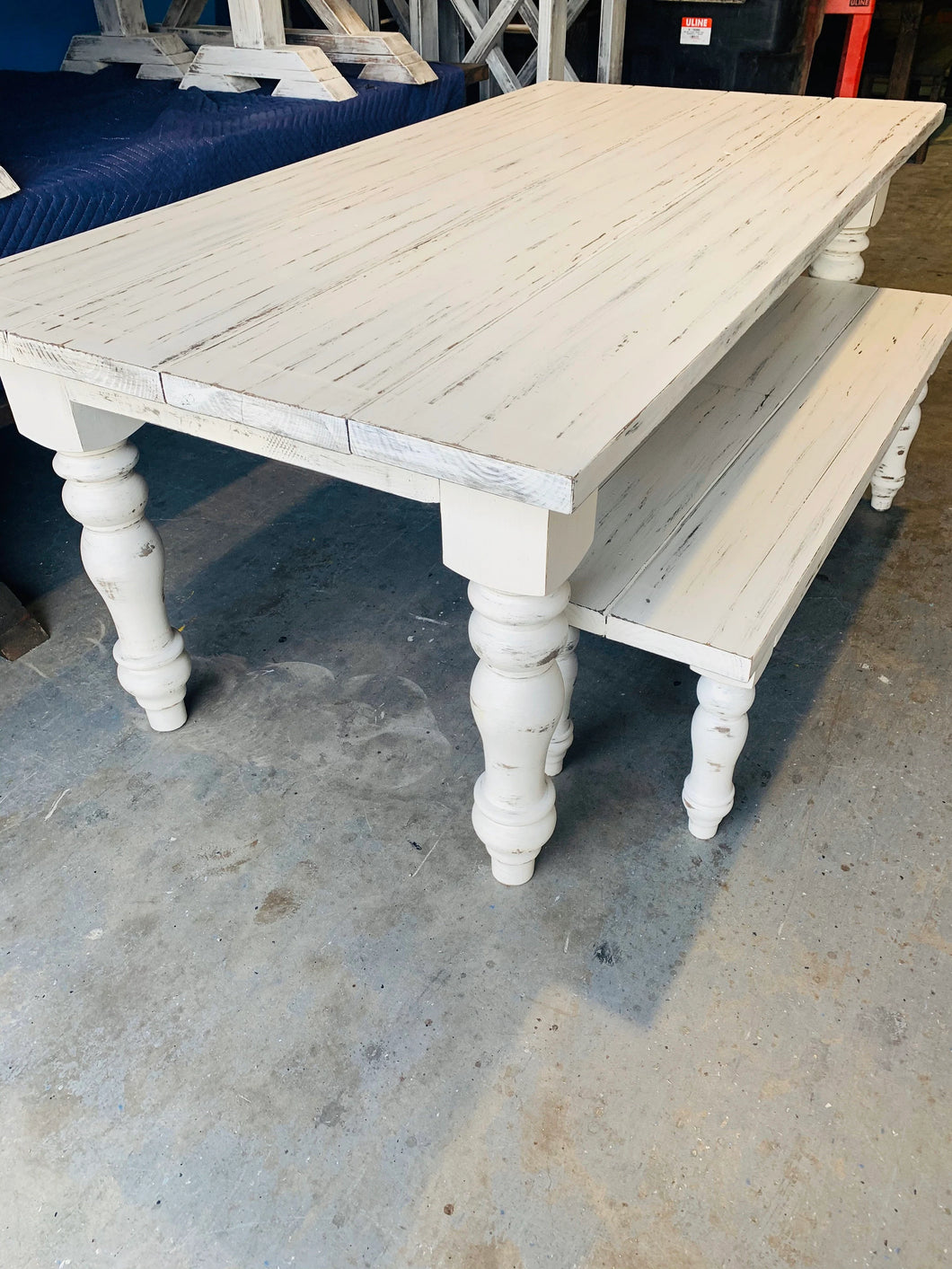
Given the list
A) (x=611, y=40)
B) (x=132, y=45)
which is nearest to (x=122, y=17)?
(x=132, y=45)

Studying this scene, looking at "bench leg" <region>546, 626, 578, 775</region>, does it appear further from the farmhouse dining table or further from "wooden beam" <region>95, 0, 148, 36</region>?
"wooden beam" <region>95, 0, 148, 36</region>

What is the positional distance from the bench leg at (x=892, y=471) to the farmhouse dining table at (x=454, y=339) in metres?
0.44

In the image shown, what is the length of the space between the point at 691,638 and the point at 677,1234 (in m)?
0.52

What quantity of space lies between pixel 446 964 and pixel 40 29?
307 centimetres

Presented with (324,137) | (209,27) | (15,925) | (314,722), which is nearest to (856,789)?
(314,722)

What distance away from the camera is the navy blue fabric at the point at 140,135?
175 cm

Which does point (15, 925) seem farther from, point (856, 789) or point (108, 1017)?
point (856, 789)

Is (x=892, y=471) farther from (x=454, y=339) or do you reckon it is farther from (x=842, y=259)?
(x=454, y=339)

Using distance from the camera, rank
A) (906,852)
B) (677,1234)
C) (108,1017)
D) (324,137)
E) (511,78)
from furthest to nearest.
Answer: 1. (511,78)
2. (324,137)
3. (906,852)
4. (108,1017)
5. (677,1234)

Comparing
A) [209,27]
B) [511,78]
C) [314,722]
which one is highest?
[209,27]

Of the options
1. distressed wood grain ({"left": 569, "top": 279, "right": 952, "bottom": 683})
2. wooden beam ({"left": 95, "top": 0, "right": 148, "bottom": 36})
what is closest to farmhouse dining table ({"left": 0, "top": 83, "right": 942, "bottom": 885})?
distressed wood grain ({"left": 569, "top": 279, "right": 952, "bottom": 683})

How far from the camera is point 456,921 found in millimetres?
1135

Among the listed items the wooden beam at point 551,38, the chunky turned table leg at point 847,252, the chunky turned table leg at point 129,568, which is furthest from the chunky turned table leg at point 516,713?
the wooden beam at point 551,38

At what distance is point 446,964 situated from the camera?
3.57 feet
